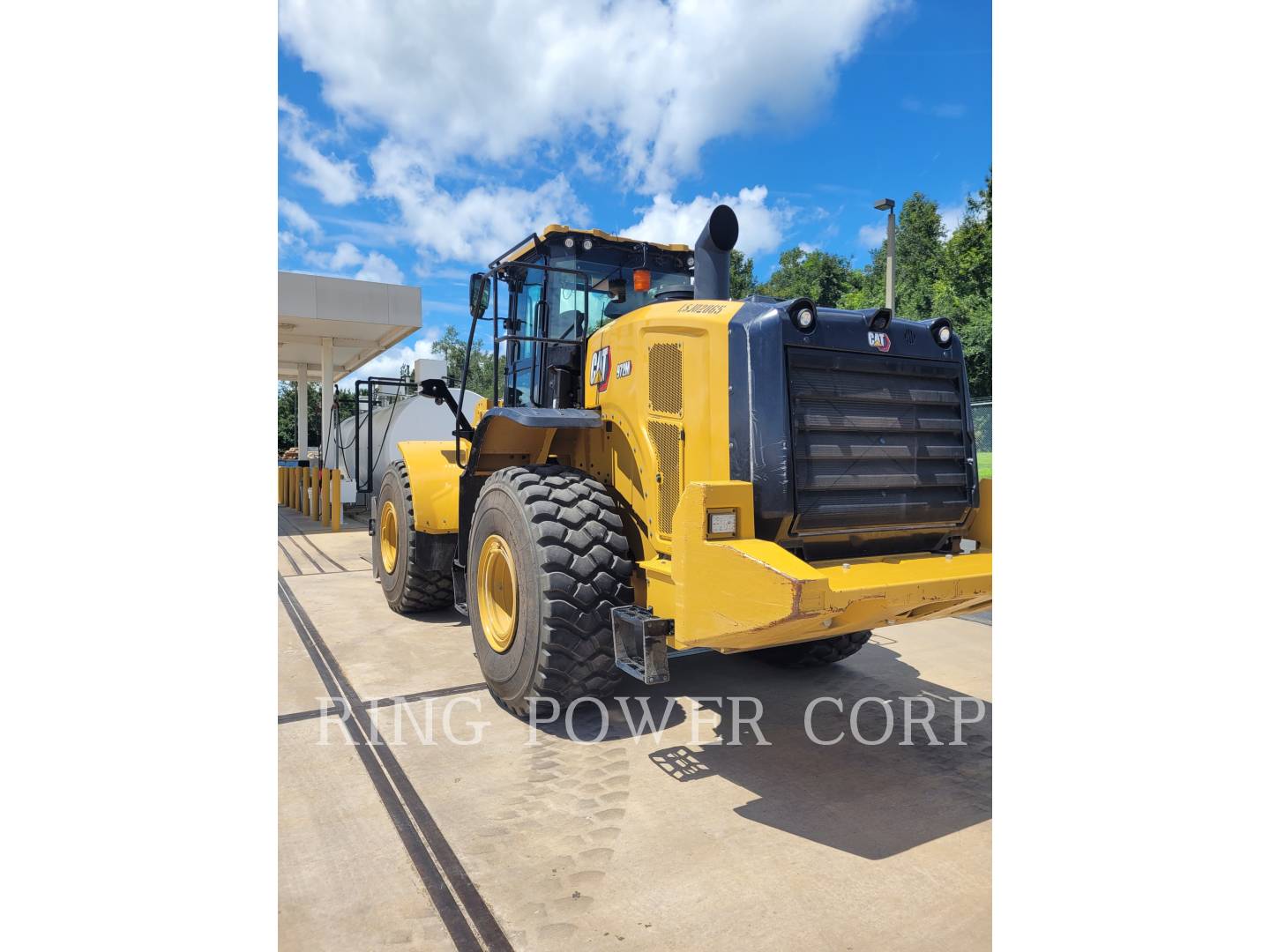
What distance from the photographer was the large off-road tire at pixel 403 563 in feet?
20.9

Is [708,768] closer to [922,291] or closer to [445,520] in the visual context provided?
[445,520]

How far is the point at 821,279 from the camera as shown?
135 ft

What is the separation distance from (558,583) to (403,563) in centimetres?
310

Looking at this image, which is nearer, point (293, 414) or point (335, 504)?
point (335, 504)

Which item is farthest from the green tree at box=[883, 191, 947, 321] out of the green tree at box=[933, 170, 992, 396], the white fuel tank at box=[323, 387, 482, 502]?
the white fuel tank at box=[323, 387, 482, 502]

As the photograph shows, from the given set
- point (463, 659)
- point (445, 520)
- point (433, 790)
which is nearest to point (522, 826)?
point (433, 790)

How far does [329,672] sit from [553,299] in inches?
114

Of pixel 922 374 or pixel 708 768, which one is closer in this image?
pixel 708 768

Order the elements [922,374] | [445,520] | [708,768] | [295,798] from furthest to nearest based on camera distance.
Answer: [445,520]
[922,374]
[708,768]
[295,798]

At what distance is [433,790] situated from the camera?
3412 mm

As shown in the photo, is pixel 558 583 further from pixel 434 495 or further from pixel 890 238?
pixel 890 238

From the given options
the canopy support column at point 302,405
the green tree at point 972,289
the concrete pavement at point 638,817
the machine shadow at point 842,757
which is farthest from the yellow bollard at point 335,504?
the green tree at point 972,289

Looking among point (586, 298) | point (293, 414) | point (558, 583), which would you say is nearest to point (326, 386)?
point (586, 298)

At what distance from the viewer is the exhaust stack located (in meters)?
4.18
